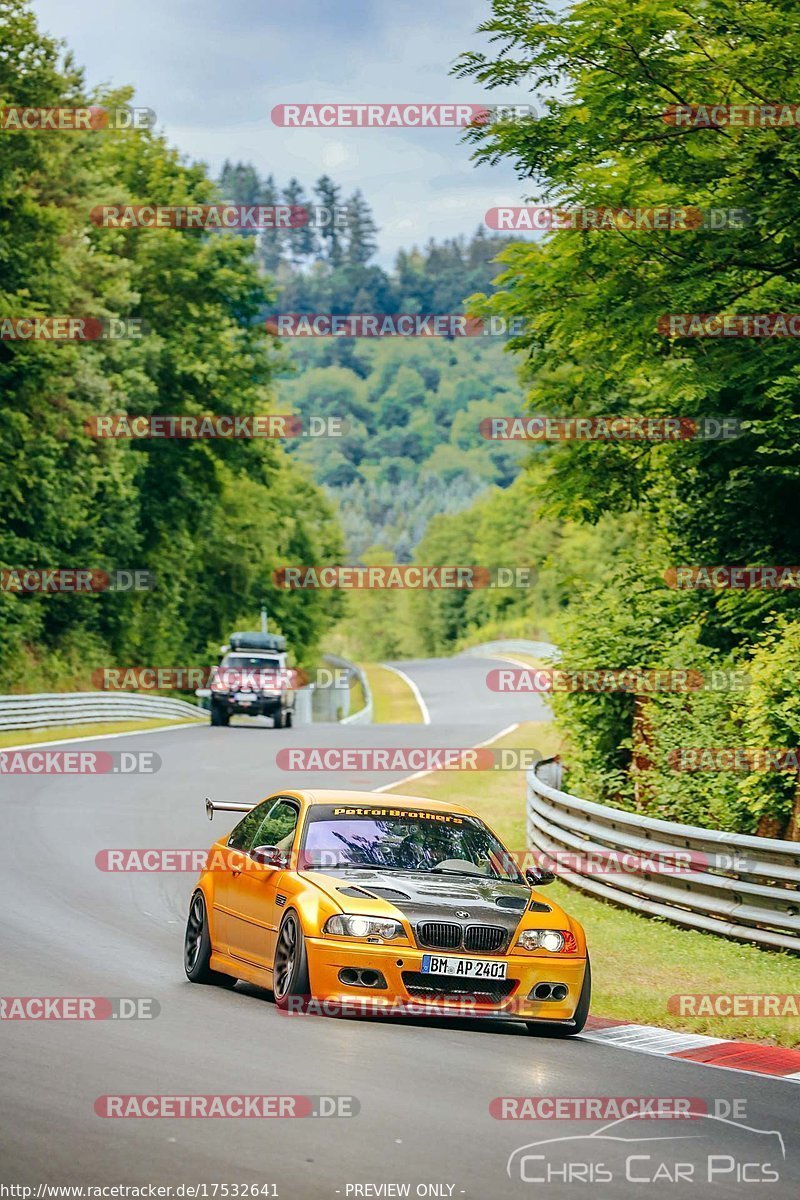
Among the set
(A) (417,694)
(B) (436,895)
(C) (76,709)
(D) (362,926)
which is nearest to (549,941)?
(B) (436,895)

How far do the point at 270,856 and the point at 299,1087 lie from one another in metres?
3.22

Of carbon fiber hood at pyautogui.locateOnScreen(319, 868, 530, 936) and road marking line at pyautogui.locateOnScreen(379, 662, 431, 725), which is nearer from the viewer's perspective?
carbon fiber hood at pyautogui.locateOnScreen(319, 868, 530, 936)

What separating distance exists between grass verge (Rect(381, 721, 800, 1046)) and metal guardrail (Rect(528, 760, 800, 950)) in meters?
0.14

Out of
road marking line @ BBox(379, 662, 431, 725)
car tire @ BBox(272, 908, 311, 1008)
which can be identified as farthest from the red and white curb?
road marking line @ BBox(379, 662, 431, 725)

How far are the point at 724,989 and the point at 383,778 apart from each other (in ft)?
69.7

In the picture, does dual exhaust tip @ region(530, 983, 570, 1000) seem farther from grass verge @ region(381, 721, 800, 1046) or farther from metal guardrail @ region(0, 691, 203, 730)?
metal guardrail @ region(0, 691, 203, 730)

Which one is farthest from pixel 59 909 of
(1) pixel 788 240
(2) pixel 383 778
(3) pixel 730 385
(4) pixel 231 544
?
(4) pixel 231 544

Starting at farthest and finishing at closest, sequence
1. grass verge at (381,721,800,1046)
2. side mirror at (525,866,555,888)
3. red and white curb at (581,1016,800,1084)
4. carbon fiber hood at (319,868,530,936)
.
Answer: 1. side mirror at (525,866,555,888)
2. grass verge at (381,721,800,1046)
3. carbon fiber hood at (319,868,530,936)
4. red and white curb at (581,1016,800,1084)

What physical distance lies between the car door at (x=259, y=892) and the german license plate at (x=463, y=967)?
3.71 ft

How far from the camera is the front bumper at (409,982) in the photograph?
1012 centimetres

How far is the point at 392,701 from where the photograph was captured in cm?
7856

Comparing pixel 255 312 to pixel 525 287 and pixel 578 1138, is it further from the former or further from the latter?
pixel 578 1138

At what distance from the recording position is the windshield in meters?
11.2

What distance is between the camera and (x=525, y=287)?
65.8 ft
